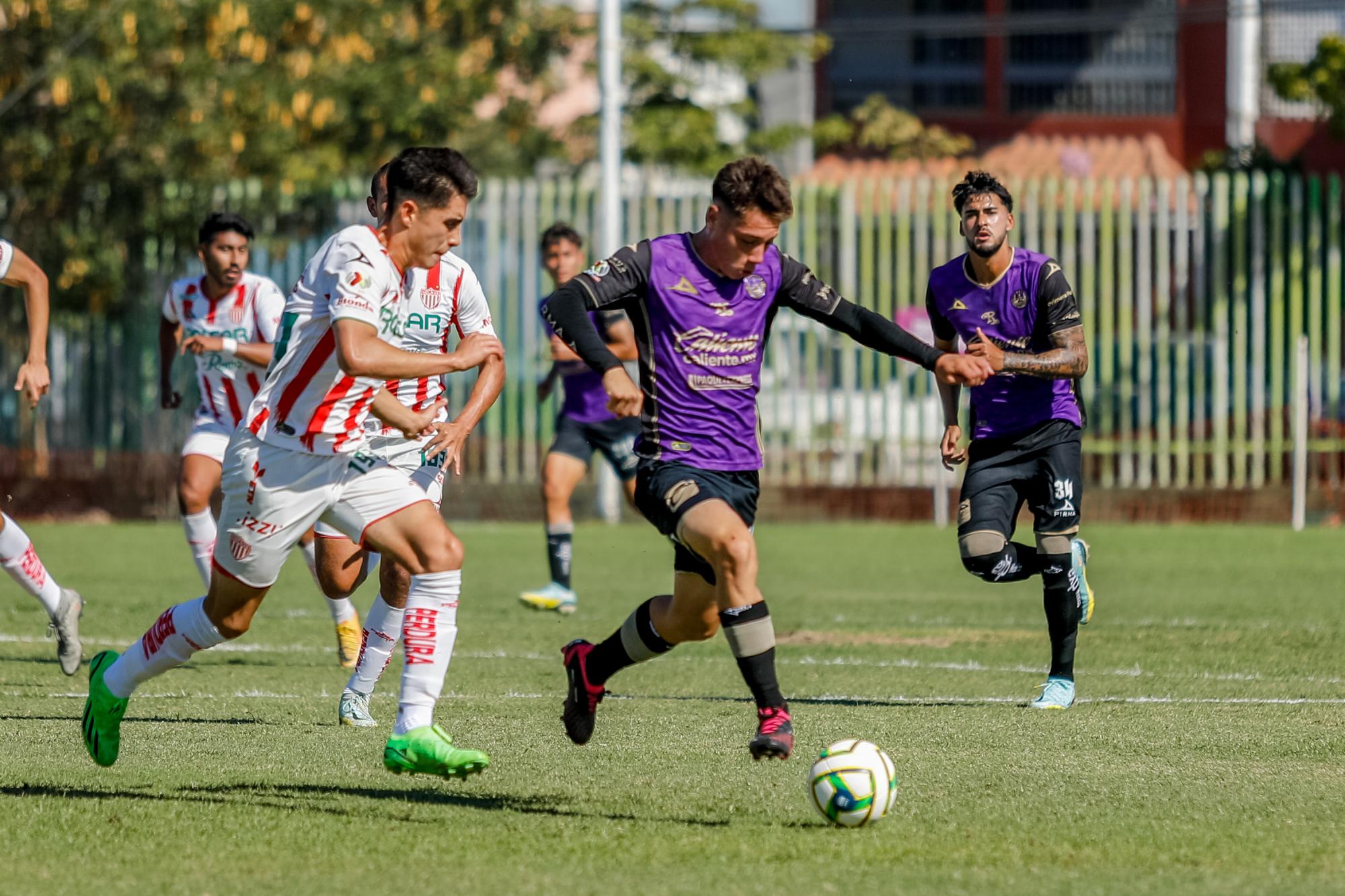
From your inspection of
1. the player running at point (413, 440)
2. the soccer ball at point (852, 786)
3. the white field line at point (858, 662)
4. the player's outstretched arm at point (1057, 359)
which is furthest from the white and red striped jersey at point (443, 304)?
the white field line at point (858, 662)

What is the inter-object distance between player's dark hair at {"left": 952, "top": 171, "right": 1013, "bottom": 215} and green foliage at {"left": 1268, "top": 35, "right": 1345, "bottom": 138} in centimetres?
1817

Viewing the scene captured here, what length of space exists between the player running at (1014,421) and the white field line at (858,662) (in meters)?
0.83

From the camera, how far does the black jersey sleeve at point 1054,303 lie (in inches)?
352

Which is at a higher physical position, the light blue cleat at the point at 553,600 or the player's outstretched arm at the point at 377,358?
the player's outstretched arm at the point at 377,358

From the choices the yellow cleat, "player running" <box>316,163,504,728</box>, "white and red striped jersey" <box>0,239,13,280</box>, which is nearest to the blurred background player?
the yellow cleat

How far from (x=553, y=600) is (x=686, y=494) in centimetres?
646

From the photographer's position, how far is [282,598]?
1434cm

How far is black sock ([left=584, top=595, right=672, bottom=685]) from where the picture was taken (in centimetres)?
722

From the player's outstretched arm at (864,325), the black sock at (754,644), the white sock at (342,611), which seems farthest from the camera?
the white sock at (342,611)

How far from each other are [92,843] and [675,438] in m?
2.46

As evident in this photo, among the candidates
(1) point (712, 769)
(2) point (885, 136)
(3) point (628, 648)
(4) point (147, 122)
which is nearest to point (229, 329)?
(3) point (628, 648)

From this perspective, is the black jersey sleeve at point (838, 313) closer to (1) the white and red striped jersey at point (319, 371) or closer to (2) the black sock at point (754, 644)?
(2) the black sock at point (754, 644)

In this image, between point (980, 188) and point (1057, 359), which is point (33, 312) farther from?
point (1057, 359)

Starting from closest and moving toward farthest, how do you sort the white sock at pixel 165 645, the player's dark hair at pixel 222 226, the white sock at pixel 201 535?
the white sock at pixel 165 645, the player's dark hair at pixel 222 226, the white sock at pixel 201 535
